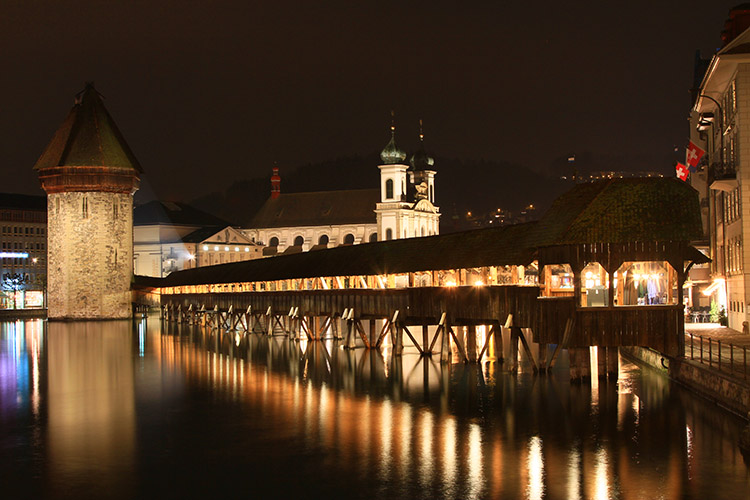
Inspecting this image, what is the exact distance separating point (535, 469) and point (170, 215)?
9661 centimetres

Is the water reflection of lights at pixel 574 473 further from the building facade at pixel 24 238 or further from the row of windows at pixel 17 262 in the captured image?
the row of windows at pixel 17 262

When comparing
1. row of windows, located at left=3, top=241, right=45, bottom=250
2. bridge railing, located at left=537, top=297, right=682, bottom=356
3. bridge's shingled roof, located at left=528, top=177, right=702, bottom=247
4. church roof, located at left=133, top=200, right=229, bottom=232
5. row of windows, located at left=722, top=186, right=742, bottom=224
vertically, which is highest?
church roof, located at left=133, top=200, right=229, bottom=232

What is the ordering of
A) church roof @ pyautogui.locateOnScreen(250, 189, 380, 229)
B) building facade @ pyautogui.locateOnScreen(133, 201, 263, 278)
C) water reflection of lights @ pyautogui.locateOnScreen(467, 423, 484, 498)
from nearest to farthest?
water reflection of lights @ pyautogui.locateOnScreen(467, 423, 484, 498)
building facade @ pyautogui.locateOnScreen(133, 201, 263, 278)
church roof @ pyautogui.locateOnScreen(250, 189, 380, 229)

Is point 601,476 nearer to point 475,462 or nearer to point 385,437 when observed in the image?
point 475,462

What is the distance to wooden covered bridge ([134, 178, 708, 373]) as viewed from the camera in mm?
21672

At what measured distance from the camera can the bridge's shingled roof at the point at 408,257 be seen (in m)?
26.0

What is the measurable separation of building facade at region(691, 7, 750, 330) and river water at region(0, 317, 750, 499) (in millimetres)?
4432

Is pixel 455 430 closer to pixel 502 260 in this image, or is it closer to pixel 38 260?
pixel 502 260

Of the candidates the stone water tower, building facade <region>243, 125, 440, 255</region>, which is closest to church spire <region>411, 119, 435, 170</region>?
building facade <region>243, 125, 440, 255</region>

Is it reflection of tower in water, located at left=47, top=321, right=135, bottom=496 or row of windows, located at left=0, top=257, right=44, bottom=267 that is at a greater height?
row of windows, located at left=0, top=257, right=44, bottom=267

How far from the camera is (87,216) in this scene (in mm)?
64250

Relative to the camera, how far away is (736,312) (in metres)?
29.2

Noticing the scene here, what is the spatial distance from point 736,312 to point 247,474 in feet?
61.3

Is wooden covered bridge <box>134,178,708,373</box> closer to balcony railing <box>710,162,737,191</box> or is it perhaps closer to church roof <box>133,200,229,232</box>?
balcony railing <box>710,162,737,191</box>
